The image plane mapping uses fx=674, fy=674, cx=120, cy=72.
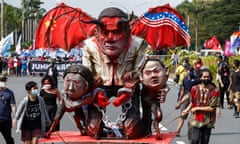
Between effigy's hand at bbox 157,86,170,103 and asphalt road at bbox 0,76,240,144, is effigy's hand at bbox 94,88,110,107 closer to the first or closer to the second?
effigy's hand at bbox 157,86,170,103

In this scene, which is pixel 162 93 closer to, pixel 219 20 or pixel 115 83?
pixel 115 83

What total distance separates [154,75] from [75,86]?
3.57 feet

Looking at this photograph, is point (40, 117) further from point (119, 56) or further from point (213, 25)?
point (213, 25)

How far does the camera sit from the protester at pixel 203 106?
10688 millimetres

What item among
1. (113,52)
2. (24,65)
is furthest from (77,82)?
(24,65)

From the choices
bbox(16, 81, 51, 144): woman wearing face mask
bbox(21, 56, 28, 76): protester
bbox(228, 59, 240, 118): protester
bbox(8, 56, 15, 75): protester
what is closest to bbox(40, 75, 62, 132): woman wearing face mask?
bbox(16, 81, 51, 144): woman wearing face mask

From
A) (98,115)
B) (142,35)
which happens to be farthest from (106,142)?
(142,35)

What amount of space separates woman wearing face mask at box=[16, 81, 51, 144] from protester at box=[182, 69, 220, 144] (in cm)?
244

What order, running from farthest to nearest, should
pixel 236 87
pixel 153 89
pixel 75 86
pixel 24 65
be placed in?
pixel 24 65 → pixel 236 87 → pixel 153 89 → pixel 75 86

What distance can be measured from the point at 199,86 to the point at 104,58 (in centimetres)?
190

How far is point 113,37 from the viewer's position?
9.48m

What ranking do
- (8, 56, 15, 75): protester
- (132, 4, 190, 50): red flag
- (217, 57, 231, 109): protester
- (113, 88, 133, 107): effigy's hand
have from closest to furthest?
(113, 88, 133, 107): effigy's hand → (132, 4, 190, 50): red flag → (217, 57, 231, 109): protester → (8, 56, 15, 75): protester

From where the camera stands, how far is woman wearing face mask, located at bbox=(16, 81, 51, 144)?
11.2m

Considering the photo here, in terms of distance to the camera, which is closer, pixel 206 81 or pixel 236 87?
pixel 206 81
